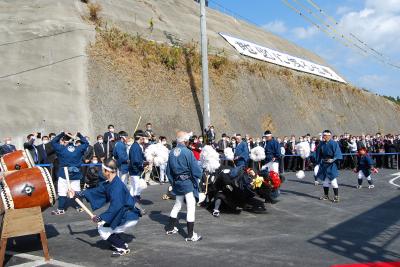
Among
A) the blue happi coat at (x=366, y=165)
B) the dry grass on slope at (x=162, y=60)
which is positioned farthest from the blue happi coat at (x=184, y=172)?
the dry grass on slope at (x=162, y=60)

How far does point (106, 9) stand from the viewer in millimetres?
24812

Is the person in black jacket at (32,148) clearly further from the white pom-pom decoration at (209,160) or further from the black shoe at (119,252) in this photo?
the black shoe at (119,252)

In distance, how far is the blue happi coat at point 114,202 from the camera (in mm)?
6926

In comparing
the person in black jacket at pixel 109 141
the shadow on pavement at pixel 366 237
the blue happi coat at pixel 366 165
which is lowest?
the shadow on pavement at pixel 366 237

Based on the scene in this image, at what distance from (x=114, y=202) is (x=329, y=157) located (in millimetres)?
7515

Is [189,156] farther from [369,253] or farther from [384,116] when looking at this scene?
[384,116]

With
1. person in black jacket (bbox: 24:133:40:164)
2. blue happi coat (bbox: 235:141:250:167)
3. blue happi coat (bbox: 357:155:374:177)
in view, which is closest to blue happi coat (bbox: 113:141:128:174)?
blue happi coat (bbox: 235:141:250:167)

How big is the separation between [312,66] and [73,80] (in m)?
29.9

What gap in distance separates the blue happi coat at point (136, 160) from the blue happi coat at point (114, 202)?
3.70m

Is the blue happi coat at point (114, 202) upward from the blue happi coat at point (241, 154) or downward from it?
downward

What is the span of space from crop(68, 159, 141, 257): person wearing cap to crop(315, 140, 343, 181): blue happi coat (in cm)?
692

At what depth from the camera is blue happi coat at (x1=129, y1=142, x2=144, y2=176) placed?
11.0 m

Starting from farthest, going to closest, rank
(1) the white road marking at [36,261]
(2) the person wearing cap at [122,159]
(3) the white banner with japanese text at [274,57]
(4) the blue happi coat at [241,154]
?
(3) the white banner with japanese text at [274,57] < (4) the blue happi coat at [241,154] < (2) the person wearing cap at [122,159] < (1) the white road marking at [36,261]

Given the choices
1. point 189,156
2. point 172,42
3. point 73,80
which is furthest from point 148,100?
point 189,156
